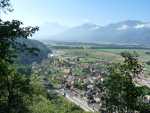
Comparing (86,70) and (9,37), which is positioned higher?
(9,37)

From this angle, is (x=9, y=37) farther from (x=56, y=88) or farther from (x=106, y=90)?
(x=56, y=88)

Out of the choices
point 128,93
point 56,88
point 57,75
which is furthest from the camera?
point 57,75

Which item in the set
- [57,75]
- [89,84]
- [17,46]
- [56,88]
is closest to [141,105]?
[17,46]

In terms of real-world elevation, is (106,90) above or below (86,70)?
above

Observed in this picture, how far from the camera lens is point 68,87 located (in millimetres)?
136625

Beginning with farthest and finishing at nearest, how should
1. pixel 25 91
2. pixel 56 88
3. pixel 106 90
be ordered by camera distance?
pixel 56 88
pixel 25 91
pixel 106 90

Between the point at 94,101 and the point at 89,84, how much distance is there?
30.1m

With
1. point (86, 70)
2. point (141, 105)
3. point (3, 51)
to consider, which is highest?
point (3, 51)

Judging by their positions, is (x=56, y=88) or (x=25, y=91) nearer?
(x=25, y=91)

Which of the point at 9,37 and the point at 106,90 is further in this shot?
the point at 106,90

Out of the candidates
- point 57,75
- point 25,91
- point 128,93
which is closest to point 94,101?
point 57,75

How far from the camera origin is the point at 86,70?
200 meters

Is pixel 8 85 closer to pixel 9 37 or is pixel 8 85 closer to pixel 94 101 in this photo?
pixel 9 37

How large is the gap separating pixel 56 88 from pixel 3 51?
110887 mm
